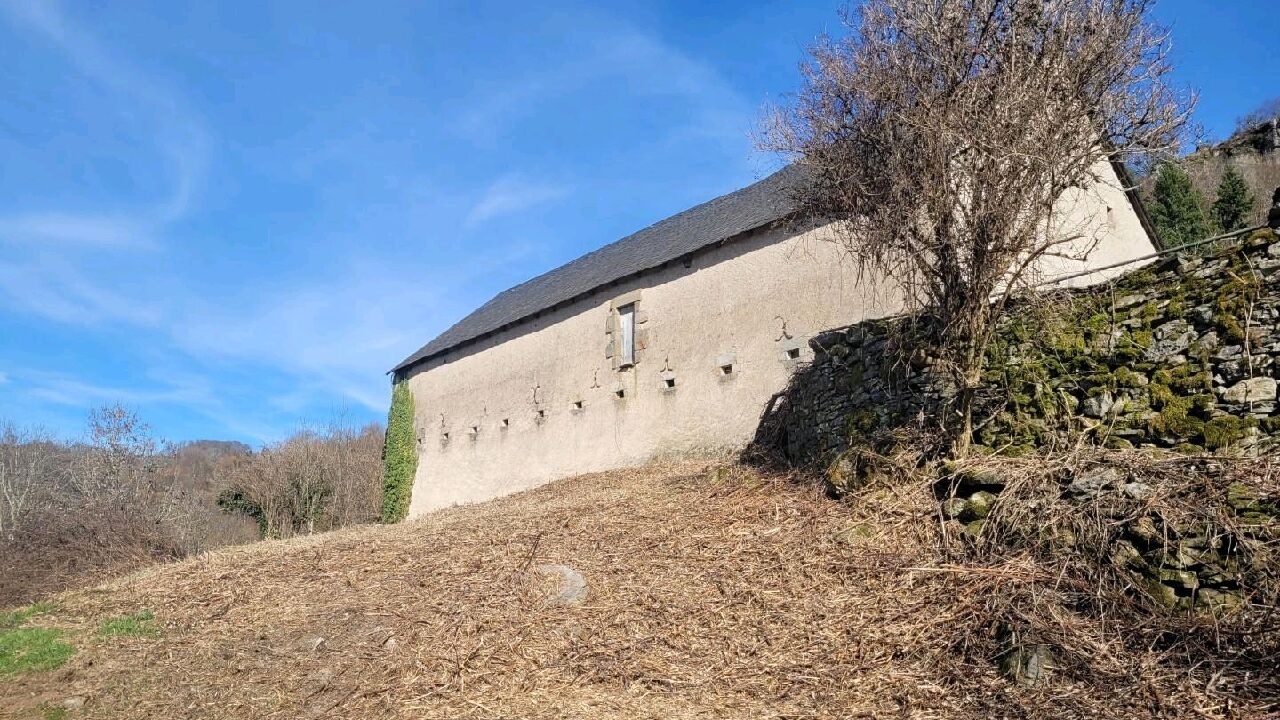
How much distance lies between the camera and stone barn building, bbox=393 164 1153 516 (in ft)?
40.7

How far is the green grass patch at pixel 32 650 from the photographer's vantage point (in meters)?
7.07

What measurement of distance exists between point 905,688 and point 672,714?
1417 millimetres

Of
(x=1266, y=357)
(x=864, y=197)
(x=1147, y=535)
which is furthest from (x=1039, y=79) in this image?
(x=1147, y=535)

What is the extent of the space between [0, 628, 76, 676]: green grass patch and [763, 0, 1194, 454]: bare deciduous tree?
8.28 meters

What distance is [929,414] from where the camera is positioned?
25.0 ft

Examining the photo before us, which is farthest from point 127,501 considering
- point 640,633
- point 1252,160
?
point 1252,160

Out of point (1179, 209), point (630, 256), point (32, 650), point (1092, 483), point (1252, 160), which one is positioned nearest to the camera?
point (1092, 483)

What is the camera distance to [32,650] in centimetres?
747

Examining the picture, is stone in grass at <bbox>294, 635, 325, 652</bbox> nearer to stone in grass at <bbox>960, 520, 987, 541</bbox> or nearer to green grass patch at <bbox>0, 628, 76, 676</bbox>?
green grass patch at <bbox>0, 628, 76, 676</bbox>

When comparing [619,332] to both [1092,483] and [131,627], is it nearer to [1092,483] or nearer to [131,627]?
[131,627]

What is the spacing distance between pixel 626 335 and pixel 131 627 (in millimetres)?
9410

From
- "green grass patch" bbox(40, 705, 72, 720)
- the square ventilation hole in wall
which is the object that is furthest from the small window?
"green grass patch" bbox(40, 705, 72, 720)

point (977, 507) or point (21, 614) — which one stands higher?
point (977, 507)

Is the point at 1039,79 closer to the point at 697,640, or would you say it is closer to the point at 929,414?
the point at 929,414
